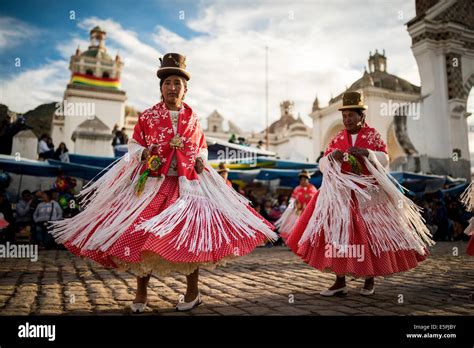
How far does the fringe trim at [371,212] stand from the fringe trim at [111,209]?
1928mm

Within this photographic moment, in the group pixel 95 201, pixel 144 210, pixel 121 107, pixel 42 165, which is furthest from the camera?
pixel 121 107

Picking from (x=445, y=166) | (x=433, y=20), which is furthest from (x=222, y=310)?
(x=433, y=20)

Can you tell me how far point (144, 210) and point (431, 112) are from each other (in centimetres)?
1916

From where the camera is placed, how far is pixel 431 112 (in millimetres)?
18781

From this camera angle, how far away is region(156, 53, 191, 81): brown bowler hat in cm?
354

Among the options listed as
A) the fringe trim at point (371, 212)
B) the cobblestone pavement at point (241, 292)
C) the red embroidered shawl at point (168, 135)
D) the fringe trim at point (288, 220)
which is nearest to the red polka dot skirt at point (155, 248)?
the red embroidered shawl at point (168, 135)

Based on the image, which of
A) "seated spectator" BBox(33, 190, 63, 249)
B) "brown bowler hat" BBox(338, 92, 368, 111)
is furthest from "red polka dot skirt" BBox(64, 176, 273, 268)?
"seated spectator" BBox(33, 190, 63, 249)

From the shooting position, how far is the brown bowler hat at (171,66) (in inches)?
139

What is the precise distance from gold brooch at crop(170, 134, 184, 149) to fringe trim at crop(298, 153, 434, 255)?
1766 mm

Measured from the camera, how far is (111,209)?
3338mm

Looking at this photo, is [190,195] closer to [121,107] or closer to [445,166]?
[445,166]

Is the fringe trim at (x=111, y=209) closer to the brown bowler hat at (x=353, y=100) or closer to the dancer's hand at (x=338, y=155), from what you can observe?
the dancer's hand at (x=338, y=155)

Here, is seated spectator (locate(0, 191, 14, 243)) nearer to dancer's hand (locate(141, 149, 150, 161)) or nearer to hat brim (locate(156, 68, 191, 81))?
dancer's hand (locate(141, 149, 150, 161))
